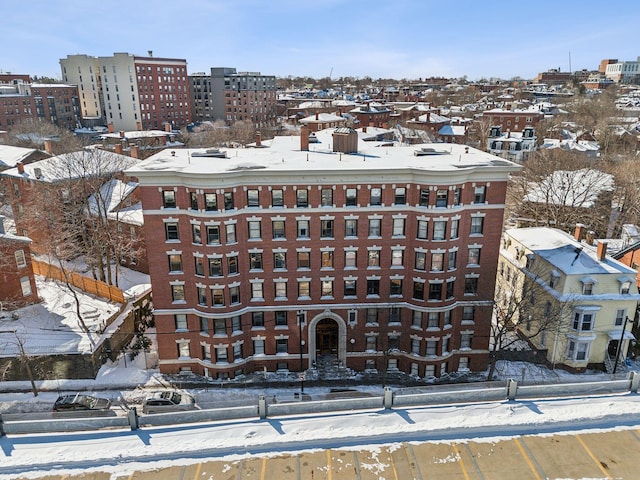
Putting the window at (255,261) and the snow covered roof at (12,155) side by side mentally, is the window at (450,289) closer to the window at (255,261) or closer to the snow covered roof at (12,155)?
the window at (255,261)

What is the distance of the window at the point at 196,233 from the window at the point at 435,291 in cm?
1875

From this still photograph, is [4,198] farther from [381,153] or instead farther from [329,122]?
[329,122]

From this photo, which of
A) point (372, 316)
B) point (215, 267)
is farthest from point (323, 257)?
point (215, 267)

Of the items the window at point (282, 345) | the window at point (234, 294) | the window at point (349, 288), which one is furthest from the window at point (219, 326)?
the window at point (349, 288)

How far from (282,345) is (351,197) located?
14.3 meters

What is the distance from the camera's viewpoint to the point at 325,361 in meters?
40.7

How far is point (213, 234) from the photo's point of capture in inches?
1385

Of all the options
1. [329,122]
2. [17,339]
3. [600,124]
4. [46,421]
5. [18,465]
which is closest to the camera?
[18,465]

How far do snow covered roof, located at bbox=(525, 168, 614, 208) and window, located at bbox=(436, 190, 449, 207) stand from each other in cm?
3468

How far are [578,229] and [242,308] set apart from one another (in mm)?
32553

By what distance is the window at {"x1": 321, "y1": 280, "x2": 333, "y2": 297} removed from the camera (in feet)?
125

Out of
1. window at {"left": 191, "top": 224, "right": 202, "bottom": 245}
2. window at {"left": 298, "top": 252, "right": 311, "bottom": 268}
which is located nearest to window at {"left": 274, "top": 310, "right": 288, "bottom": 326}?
window at {"left": 298, "top": 252, "right": 311, "bottom": 268}

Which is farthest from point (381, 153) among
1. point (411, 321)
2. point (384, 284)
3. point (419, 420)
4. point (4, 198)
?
point (4, 198)

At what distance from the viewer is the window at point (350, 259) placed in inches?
1475
